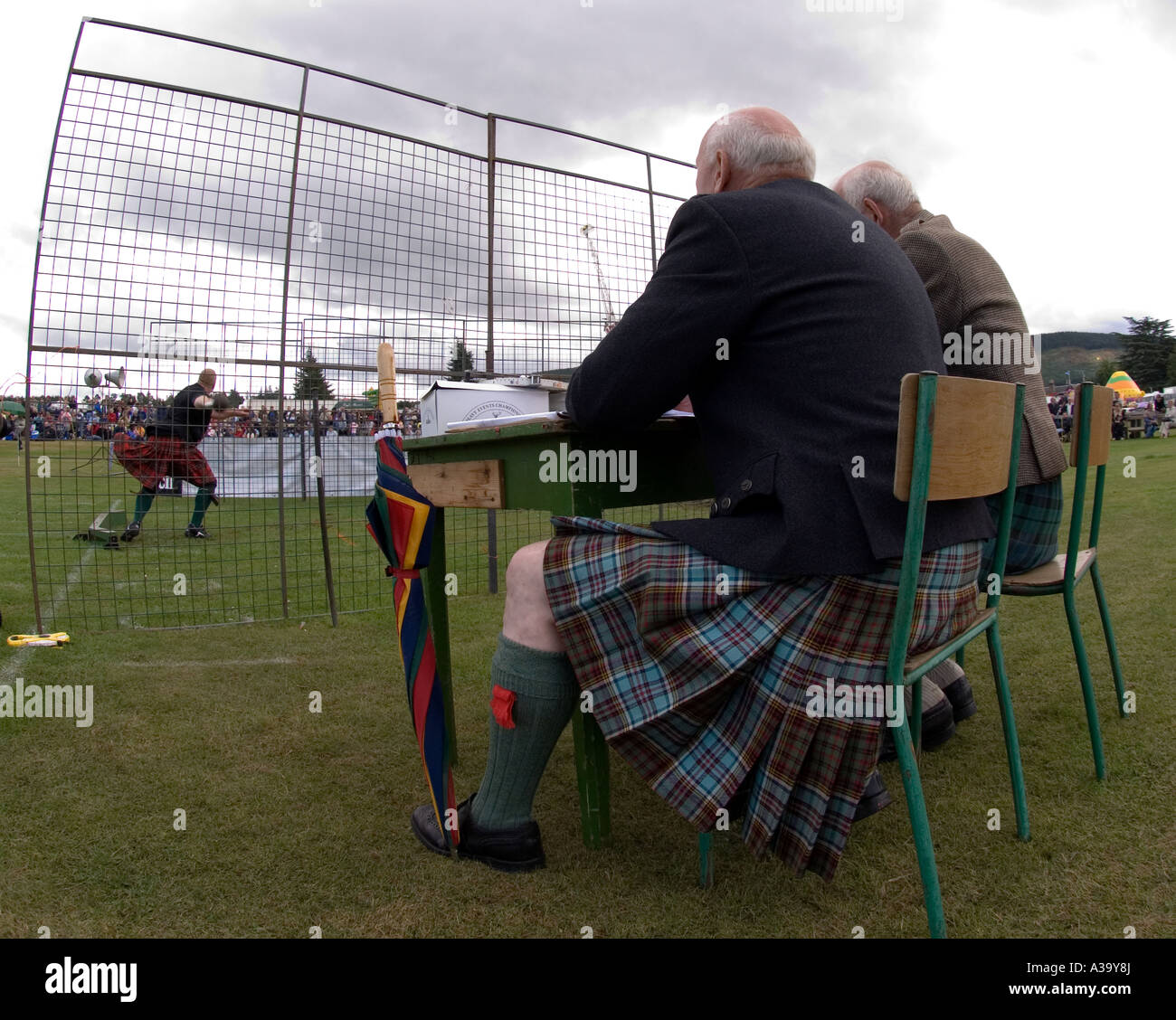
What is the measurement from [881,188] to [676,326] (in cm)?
137

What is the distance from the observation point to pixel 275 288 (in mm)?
4199

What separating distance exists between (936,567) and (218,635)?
3.68 meters

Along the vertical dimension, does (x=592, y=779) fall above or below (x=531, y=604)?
below

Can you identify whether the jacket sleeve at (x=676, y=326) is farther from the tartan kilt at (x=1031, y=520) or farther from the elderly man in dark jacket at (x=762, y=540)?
the tartan kilt at (x=1031, y=520)

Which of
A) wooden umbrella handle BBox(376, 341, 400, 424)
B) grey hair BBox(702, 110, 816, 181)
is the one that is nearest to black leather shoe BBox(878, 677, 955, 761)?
grey hair BBox(702, 110, 816, 181)

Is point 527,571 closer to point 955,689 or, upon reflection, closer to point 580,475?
point 580,475

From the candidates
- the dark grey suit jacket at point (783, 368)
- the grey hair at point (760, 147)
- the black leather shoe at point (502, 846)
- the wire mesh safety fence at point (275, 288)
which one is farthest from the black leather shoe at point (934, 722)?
the wire mesh safety fence at point (275, 288)

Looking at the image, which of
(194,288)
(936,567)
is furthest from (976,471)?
(194,288)

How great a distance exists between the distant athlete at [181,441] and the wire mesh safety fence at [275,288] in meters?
0.04

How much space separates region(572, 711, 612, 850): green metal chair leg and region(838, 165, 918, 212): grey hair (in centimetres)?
181

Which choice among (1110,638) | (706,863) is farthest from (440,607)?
(1110,638)

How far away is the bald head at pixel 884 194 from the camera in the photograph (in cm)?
253
